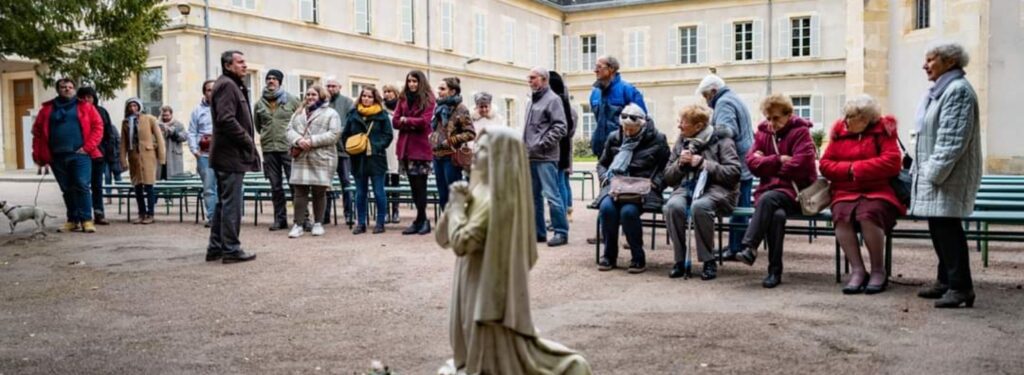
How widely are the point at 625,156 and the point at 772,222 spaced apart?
1406 mm

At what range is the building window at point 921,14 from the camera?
59.2 ft

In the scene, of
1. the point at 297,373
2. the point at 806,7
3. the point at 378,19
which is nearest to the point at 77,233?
the point at 297,373

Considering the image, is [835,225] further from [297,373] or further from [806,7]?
[806,7]

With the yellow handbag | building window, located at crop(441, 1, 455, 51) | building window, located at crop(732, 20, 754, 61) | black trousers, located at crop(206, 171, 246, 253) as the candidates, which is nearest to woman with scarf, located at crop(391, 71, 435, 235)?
the yellow handbag

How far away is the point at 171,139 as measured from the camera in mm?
15117

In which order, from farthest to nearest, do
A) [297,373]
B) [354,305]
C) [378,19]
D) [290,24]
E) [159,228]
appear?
1. [378,19]
2. [290,24]
3. [159,228]
4. [354,305]
5. [297,373]

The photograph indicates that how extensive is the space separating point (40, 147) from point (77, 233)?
1.18 m

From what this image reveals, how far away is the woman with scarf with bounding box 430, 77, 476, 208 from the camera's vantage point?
378 inches

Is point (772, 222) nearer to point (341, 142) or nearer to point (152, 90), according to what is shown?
point (341, 142)

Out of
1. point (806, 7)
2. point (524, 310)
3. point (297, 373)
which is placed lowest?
point (297, 373)

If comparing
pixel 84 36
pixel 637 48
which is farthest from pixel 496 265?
pixel 637 48

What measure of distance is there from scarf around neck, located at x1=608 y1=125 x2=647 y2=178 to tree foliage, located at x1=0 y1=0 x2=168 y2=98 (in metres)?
7.44

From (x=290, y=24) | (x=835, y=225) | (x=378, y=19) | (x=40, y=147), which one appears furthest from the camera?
(x=378, y=19)

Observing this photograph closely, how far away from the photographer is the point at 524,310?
339 centimetres
